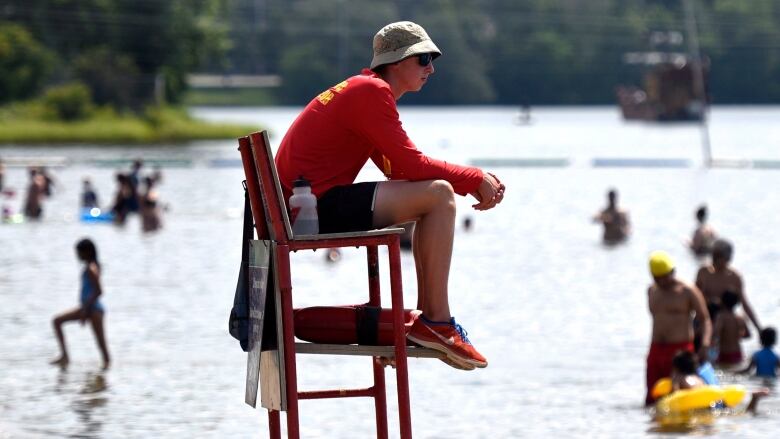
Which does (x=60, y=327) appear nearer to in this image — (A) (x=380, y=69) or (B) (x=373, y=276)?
(B) (x=373, y=276)

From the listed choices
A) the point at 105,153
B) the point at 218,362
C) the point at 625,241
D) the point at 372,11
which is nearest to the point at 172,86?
the point at 105,153

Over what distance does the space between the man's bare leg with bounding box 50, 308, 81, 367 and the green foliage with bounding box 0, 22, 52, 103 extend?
249 feet

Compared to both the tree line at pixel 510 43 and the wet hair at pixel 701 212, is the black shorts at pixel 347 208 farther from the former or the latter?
the tree line at pixel 510 43

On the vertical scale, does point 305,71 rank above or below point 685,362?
above

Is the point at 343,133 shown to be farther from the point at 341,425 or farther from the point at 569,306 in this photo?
the point at 569,306

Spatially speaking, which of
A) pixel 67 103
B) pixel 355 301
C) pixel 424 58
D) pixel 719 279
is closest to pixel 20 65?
pixel 67 103

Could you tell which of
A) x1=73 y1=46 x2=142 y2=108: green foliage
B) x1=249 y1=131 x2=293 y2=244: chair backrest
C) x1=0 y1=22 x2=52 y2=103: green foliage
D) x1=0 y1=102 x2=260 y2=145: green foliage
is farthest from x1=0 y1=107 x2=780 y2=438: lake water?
x1=73 y1=46 x2=142 y2=108: green foliage

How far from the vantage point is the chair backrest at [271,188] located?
6953mm

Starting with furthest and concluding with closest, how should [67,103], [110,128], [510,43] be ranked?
[510,43] → [110,128] → [67,103]

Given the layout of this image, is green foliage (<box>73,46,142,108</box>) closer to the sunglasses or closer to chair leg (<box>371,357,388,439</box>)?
chair leg (<box>371,357,388,439</box>)

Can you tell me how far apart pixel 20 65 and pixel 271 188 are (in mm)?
91919

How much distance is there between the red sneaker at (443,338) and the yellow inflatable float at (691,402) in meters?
8.51

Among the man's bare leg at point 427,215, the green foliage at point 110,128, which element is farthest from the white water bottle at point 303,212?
the green foliage at point 110,128

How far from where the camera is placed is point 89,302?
61.9ft
